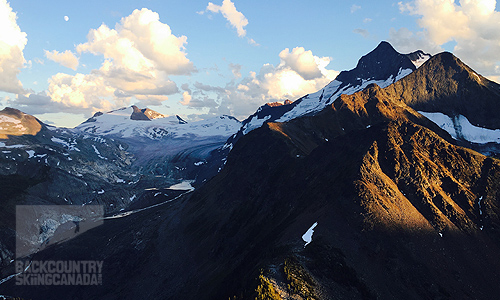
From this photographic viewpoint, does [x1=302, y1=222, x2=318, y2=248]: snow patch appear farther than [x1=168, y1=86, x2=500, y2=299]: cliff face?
Yes

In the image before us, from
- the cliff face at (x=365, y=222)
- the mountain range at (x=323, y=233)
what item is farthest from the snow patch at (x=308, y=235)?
the cliff face at (x=365, y=222)

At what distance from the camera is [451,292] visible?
218 feet

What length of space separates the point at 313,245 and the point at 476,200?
5682cm

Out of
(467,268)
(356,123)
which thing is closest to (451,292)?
(467,268)

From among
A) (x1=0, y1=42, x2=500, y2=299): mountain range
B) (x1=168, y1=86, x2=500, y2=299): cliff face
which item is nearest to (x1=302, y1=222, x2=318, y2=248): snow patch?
→ (x1=0, y1=42, x2=500, y2=299): mountain range

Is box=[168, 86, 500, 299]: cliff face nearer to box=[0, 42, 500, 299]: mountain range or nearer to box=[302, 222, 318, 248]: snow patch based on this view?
box=[0, 42, 500, 299]: mountain range

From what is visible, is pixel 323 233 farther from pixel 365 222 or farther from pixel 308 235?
pixel 365 222

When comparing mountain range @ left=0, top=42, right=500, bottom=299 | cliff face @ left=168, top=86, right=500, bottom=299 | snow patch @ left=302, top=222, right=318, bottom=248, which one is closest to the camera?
cliff face @ left=168, top=86, right=500, bottom=299

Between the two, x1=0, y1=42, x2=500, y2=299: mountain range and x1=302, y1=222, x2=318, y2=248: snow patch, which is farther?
x1=302, y1=222, x2=318, y2=248: snow patch

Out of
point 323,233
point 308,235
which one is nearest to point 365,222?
point 323,233

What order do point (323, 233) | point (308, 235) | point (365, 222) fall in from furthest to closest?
point (365, 222), point (308, 235), point (323, 233)

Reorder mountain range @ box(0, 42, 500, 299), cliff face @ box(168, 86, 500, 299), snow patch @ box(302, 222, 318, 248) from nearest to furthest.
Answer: cliff face @ box(168, 86, 500, 299) < mountain range @ box(0, 42, 500, 299) < snow patch @ box(302, 222, 318, 248)

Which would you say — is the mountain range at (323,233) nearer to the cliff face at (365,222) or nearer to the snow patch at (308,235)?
the cliff face at (365,222)

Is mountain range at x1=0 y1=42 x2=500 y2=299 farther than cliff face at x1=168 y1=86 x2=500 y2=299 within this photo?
Yes
